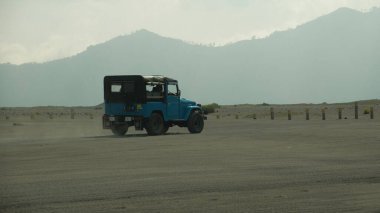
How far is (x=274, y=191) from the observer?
Answer: 1172 centimetres

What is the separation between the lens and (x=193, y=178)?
13.5 metres

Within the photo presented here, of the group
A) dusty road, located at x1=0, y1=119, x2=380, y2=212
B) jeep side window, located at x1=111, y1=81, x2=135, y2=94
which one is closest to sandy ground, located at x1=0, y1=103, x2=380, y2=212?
dusty road, located at x1=0, y1=119, x2=380, y2=212

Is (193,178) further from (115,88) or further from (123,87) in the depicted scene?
(115,88)

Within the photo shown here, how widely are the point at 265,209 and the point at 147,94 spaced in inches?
805

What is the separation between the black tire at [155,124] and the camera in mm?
29969


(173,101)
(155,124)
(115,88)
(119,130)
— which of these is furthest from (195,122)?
(115,88)

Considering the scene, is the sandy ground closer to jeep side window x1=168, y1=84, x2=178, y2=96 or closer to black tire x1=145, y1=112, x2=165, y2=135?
black tire x1=145, y1=112, x2=165, y2=135

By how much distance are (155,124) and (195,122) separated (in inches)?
97.9

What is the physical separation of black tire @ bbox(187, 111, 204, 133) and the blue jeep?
0.15ft

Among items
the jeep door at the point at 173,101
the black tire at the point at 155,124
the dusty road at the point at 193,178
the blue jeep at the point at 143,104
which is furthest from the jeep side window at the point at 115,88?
the dusty road at the point at 193,178

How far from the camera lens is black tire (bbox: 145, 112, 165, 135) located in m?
30.0

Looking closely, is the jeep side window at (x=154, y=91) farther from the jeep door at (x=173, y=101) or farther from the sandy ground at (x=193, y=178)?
the sandy ground at (x=193, y=178)

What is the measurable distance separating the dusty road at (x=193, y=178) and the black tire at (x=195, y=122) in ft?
30.6

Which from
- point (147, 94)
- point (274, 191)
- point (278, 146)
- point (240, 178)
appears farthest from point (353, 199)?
point (147, 94)
